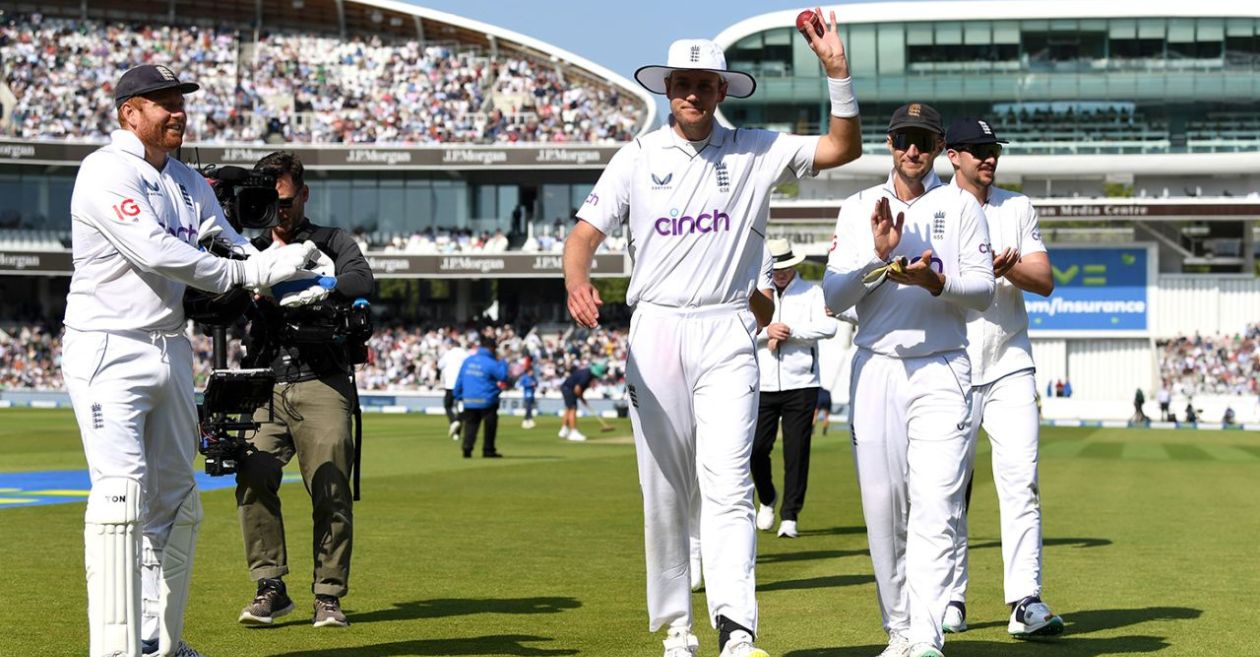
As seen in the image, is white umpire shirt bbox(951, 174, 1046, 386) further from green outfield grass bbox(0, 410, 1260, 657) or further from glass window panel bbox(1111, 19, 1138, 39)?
glass window panel bbox(1111, 19, 1138, 39)

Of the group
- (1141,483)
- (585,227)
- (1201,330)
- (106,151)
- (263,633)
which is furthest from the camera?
(1201,330)

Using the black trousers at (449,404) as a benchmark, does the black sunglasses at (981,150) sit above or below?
above

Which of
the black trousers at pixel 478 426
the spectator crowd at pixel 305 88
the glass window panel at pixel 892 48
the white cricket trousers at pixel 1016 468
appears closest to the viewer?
the white cricket trousers at pixel 1016 468

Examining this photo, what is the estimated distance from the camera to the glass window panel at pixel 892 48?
69.8 meters

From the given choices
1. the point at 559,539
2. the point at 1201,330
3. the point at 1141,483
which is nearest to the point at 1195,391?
the point at 1201,330

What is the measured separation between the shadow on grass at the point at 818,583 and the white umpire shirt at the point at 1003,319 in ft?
7.16

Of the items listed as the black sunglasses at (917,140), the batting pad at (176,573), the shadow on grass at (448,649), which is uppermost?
the black sunglasses at (917,140)

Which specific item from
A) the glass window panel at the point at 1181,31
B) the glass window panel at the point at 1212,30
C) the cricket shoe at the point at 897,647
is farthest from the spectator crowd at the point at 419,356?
the cricket shoe at the point at 897,647

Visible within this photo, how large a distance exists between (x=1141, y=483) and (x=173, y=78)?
17.9 metres

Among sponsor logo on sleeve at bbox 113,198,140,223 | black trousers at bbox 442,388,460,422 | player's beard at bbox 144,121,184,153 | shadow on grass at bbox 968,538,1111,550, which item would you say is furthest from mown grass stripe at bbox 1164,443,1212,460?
sponsor logo on sleeve at bbox 113,198,140,223

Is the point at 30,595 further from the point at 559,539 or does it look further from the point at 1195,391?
the point at 1195,391

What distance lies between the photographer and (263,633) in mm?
8148

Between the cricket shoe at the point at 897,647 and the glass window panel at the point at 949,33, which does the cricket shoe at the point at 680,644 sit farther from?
the glass window panel at the point at 949,33

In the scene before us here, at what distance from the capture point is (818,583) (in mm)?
10578
